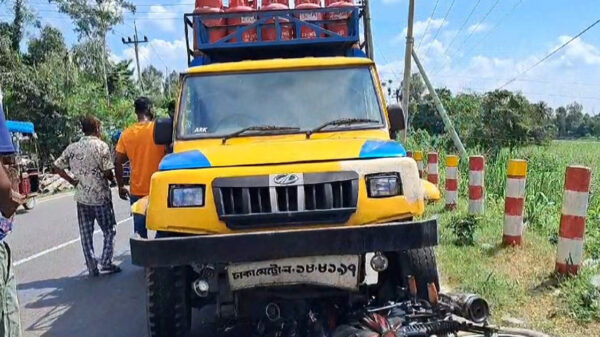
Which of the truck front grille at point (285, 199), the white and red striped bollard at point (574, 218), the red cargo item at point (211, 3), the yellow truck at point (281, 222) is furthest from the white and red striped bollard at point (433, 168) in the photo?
the truck front grille at point (285, 199)

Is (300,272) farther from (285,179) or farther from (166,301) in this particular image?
(166,301)

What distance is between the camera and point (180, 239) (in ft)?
11.8

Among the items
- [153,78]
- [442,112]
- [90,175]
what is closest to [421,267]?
[90,175]

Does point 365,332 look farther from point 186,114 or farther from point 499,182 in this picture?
point 499,182

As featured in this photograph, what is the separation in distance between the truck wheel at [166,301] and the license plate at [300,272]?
1.88 ft

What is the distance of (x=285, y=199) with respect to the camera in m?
3.73

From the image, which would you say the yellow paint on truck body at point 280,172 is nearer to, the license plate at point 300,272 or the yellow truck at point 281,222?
the yellow truck at point 281,222

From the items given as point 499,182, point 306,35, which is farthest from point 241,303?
point 499,182

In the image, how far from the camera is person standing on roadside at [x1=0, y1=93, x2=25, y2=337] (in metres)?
2.46

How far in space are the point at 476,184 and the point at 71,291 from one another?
17.7ft

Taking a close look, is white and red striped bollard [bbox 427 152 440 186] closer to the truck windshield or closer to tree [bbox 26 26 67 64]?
the truck windshield

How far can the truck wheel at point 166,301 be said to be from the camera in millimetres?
4164

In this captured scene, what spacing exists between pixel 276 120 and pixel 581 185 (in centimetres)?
264

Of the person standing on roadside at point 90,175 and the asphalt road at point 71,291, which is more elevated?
the person standing on roadside at point 90,175
